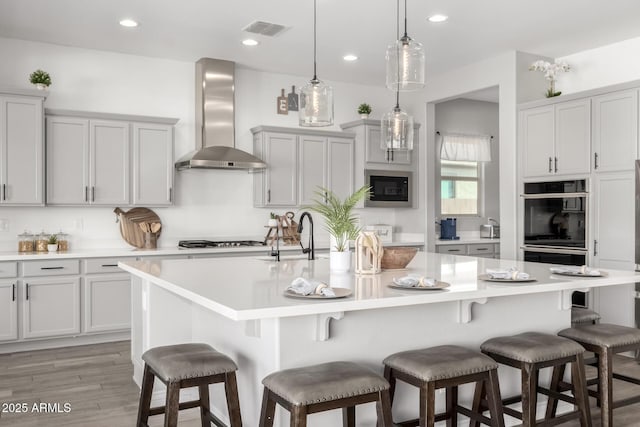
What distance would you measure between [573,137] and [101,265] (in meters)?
4.37

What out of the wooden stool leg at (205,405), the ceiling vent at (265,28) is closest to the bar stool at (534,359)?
the wooden stool leg at (205,405)

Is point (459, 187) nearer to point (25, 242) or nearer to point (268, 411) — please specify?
point (25, 242)

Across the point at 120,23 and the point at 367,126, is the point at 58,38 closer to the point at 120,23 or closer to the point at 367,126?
the point at 120,23

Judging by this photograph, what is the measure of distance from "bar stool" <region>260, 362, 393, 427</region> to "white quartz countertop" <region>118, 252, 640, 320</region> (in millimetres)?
254

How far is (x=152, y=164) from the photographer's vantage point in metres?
5.59

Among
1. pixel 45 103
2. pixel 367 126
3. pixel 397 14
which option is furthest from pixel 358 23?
pixel 45 103

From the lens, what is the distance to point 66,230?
551cm

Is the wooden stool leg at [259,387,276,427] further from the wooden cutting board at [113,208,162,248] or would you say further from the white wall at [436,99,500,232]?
the white wall at [436,99,500,232]

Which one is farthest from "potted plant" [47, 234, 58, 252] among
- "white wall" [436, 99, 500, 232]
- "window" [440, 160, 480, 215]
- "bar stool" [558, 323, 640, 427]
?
"window" [440, 160, 480, 215]

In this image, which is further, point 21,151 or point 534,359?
point 21,151

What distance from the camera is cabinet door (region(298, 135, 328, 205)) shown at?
6.36 metres

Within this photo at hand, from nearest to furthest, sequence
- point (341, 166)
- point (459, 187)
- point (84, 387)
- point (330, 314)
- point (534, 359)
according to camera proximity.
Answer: point (330, 314), point (534, 359), point (84, 387), point (341, 166), point (459, 187)

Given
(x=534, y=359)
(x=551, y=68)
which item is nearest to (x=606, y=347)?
(x=534, y=359)

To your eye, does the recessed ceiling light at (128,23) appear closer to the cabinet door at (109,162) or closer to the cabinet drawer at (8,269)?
the cabinet door at (109,162)
